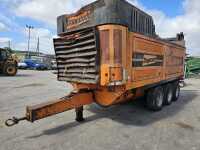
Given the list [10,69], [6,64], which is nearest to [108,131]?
[6,64]

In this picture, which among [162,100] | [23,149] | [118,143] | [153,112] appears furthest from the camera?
[162,100]

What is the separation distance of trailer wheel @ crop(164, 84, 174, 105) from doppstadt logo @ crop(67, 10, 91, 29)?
4311mm

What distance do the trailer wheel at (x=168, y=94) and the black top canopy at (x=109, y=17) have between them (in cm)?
269

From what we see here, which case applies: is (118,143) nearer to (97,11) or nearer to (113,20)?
(113,20)

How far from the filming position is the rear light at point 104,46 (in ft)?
17.2

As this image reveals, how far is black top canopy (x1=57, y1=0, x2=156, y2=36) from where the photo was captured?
5161mm

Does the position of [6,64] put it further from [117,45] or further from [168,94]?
[117,45]

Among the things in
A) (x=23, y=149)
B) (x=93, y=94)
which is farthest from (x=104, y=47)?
(x=23, y=149)

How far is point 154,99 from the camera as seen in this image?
742cm

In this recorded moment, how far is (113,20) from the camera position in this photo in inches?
203

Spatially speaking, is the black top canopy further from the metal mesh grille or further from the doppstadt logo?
the metal mesh grille

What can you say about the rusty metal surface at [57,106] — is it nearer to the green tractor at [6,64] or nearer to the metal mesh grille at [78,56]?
the metal mesh grille at [78,56]

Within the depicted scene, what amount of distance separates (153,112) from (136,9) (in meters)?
3.45

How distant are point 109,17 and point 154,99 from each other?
11.4 ft
